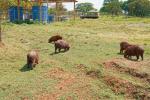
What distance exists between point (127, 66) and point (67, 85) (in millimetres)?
2725

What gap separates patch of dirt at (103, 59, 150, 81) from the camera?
42.1 feet

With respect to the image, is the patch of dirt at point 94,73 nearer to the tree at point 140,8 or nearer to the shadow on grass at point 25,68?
the shadow on grass at point 25,68

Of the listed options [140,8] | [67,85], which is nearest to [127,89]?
[67,85]

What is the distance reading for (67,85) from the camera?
40.0 feet

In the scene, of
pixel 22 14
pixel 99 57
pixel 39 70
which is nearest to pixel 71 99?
pixel 39 70

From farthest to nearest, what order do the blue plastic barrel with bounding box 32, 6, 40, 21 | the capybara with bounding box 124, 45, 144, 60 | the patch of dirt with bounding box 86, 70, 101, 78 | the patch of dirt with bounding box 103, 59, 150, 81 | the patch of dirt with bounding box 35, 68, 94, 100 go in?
1. the blue plastic barrel with bounding box 32, 6, 40, 21
2. the capybara with bounding box 124, 45, 144, 60
3. the patch of dirt with bounding box 86, 70, 101, 78
4. the patch of dirt with bounding box 103, 59, 150, 81
5. the patch of dirt with bounding box 35, 68, 94, 100

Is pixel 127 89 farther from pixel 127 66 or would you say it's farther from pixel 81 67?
pixel 81 67

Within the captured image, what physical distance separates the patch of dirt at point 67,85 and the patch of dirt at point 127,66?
1.35 meters

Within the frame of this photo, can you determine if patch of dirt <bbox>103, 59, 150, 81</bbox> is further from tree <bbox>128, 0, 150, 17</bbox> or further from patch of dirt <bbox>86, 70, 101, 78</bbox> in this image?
tree <bbox>128, 0, 150, 17</bbox>

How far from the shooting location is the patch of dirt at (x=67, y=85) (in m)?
11.3

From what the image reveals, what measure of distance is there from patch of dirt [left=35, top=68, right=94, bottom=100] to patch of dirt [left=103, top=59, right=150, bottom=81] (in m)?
1.35

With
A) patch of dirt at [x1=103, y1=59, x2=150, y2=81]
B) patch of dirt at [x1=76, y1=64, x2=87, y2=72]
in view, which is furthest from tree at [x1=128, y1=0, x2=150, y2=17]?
patch of dirt at [x1=76, y1=64, x2=87, y2=72]

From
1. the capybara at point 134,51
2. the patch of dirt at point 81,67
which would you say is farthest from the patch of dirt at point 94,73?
the capybara at point 134,51

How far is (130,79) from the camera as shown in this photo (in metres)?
12.5
